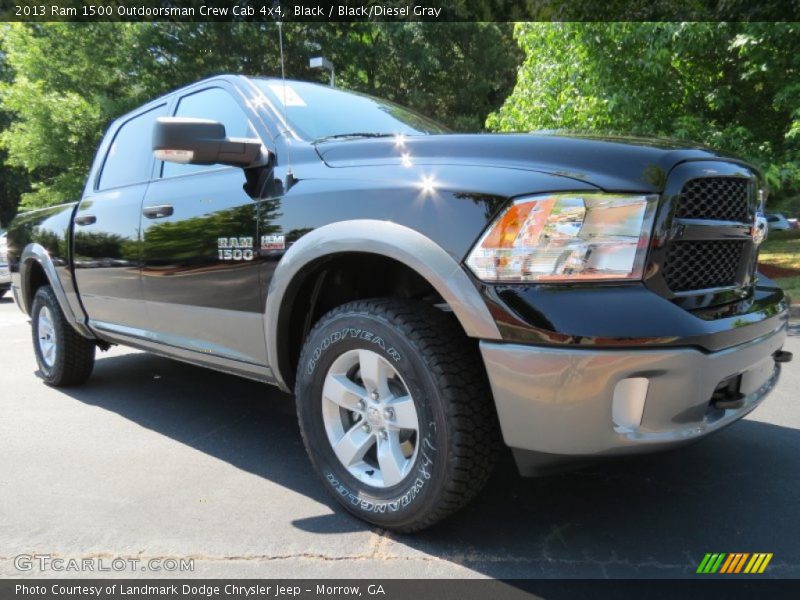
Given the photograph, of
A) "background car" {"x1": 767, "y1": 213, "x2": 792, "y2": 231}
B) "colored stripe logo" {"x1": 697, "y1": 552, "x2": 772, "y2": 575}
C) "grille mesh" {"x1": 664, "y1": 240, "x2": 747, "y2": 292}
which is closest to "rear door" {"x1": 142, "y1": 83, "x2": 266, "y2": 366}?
"grille mesh" {"x1": 664, "y1": 240, "x2": 747, "y2": 292}

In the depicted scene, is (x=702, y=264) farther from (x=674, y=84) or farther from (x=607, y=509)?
(x=674, y=84)

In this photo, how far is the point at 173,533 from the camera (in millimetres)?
2379

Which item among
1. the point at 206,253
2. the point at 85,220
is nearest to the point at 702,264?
the point at 206,253

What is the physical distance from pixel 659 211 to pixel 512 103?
26.0 feet

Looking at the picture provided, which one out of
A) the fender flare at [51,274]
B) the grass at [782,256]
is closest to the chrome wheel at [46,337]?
the fender flare at [51,274]

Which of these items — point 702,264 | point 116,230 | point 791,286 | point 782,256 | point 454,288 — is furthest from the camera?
point 782,256

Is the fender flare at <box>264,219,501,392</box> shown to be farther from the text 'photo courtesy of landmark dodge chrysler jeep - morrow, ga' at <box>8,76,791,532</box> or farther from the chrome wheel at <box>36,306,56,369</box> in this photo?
the chrome wheel at <box>36,306,56,369</box>

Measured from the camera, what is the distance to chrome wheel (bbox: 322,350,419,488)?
2232mm

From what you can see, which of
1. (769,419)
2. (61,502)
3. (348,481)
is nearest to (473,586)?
(348,481)

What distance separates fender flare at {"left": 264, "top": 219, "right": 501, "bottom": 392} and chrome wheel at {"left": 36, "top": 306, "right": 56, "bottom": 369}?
8.93 feet

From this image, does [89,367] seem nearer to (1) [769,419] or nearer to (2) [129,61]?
(1) [769,419]

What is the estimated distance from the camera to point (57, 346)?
4.43m

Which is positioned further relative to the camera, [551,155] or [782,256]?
[782,256]

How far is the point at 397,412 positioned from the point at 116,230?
7.41 feet
